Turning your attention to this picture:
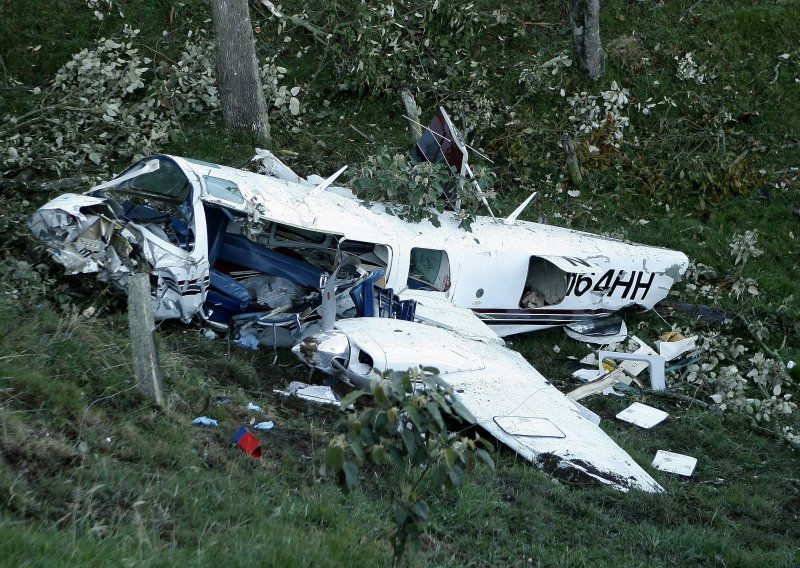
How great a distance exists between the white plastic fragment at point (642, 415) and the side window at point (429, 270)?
2.22m

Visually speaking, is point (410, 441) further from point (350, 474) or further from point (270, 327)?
point (270, 327)

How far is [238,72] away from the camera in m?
12.7

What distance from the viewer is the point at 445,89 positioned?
14.5 metres

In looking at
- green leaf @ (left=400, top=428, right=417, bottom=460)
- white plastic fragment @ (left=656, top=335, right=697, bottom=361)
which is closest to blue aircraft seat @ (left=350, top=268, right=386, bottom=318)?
white plastic fragment @ (left=656, top=335, right=697, bottom=361)

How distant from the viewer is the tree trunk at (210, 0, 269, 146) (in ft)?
41.1

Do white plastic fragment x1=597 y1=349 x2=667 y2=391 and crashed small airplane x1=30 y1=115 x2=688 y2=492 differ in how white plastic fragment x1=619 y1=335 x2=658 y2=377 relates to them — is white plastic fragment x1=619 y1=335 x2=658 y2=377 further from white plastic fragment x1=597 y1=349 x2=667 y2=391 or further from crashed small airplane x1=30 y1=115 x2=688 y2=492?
crashed small airplane x1=30 y1=115 x2=688 y2=492

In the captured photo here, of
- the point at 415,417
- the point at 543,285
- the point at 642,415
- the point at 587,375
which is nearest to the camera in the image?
the point at 415,417

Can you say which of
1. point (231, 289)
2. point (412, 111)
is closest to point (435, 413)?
point (231, 289)

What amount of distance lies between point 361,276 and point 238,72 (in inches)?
206

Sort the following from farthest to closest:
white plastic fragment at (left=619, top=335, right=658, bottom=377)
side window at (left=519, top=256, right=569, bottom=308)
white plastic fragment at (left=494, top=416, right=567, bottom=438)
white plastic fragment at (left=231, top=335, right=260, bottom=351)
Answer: side window at (left=519, top=256, right=569, bottom=308) → white plastic fragment at (left=619, top=335, right=658, bottom=377) → white plastic fragment at (left=231, top=335, right=260, bottom=351) → white plastic fragment at (left=494, top=416, right=567, bottom=438)

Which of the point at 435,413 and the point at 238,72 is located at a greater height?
the point at 435,413

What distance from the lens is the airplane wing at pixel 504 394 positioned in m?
7.21

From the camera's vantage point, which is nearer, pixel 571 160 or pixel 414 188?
pixel 414 188

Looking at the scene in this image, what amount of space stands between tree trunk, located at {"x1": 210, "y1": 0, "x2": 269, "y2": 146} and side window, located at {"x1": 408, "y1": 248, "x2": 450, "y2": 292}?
415 centimetres
